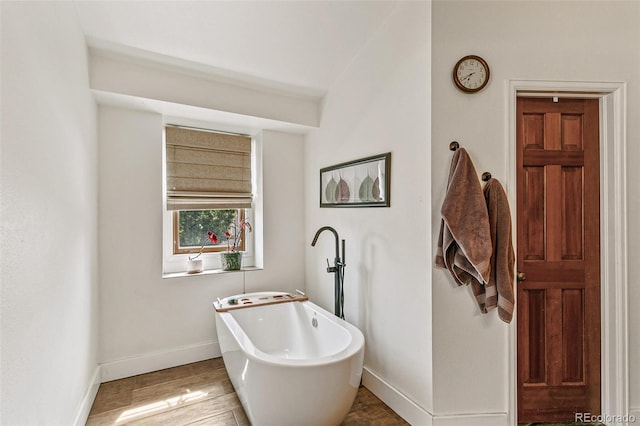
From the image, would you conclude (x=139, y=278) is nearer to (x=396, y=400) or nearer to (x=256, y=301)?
(x=256, y=301)

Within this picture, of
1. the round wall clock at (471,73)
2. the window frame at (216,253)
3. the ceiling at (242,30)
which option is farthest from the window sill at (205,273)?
the round wall clock at (471,73)

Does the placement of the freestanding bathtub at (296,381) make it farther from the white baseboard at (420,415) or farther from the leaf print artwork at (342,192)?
the leaf print artwork at (342,192)

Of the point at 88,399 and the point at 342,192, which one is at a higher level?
the point at 342,192

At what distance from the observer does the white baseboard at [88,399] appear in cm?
168

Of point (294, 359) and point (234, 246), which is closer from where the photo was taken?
point (294, 359)

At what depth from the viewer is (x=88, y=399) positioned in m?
1.87

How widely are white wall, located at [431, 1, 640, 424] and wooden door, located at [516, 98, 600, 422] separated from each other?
0.16 m

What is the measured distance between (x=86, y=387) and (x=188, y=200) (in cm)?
149

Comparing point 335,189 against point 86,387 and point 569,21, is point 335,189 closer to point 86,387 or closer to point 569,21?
point 569,21

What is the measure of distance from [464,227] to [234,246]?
2.14 meters

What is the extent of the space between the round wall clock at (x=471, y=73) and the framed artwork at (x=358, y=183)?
57 cm

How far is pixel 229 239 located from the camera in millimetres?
2969

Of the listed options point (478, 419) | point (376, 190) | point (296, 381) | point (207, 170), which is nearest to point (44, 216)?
point (296, 381)

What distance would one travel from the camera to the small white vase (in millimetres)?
2670
